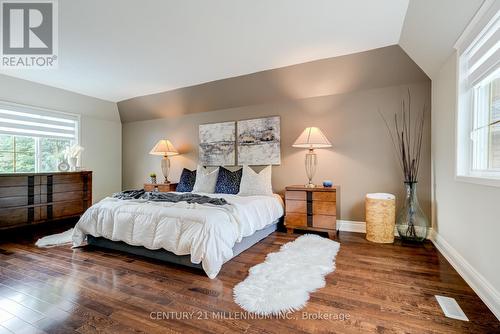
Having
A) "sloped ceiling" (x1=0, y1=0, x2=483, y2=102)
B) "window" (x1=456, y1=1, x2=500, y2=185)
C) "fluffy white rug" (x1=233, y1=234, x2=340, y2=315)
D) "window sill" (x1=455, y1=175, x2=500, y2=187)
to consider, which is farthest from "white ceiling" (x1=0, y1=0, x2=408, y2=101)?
"fluffy white rug" (x1=233, y1=234, x2=340, y2=315)

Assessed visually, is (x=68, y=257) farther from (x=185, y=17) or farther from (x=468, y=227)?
(x=468, y=227)

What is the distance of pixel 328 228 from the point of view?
336 centimetres

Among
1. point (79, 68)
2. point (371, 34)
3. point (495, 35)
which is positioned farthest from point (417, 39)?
point (79, 68)

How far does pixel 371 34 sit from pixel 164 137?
445 centimetres

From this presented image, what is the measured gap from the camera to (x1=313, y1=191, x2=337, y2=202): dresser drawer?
3326mm

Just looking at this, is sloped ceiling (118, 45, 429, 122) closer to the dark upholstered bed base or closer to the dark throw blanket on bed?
the dark throw blanket on bed

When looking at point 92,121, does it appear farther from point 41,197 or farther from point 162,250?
point 162,250

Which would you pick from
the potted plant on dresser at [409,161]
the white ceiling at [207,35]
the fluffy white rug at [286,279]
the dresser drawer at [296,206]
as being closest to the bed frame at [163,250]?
the fluffy white rug at [286,279]

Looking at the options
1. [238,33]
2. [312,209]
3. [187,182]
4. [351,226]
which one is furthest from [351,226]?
[238,33]

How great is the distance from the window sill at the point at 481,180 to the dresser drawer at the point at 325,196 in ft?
4.46

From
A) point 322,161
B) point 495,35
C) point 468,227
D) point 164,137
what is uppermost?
point 495,35

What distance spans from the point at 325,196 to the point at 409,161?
1.28 m

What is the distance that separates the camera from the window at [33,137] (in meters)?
3.90

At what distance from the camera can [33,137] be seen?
168 inches
